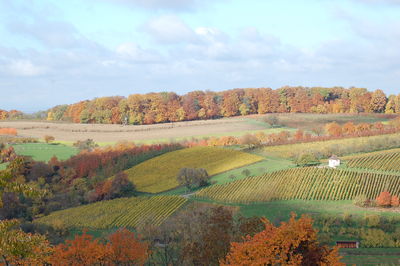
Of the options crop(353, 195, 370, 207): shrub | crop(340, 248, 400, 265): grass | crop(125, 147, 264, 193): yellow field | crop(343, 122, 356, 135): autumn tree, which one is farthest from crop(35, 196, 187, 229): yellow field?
crop(343, 122, 356, 135): autumn tree

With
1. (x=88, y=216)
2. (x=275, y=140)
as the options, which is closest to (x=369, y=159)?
(x=275, y=140)

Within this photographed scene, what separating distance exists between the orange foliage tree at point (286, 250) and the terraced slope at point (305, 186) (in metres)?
32.1

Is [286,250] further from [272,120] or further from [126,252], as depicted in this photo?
[272,120]

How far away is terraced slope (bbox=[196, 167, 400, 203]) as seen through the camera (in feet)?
153

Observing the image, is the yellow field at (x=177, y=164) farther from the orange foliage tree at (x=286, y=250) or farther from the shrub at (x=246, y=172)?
the orange foliage tree at (x=286, y=250)

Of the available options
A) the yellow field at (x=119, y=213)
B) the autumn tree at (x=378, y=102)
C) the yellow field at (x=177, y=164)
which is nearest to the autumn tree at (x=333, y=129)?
the yellow field at (x=177, y=164)

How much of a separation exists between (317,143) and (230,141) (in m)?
16.9

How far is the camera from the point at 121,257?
75.2 feet

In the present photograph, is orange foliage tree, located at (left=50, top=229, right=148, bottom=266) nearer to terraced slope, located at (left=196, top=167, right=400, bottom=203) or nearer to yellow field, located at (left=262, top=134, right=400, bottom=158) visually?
terraced slope, located at (left=196, top=167, right=400, bottom=203)

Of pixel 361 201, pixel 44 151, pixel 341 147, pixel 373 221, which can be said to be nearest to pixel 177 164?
pixel 44 151

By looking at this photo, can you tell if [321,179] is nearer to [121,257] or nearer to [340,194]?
[340,194]

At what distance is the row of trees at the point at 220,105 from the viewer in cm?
10094

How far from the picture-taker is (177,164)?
67.6 meters

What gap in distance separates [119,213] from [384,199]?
2845cm
